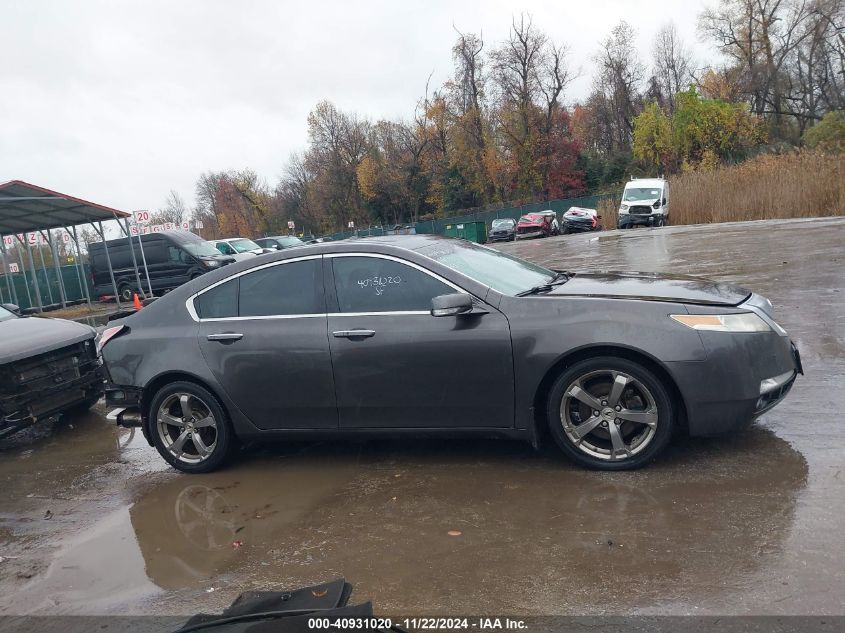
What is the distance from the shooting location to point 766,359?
13.2 ft

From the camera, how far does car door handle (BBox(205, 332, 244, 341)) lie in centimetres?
483

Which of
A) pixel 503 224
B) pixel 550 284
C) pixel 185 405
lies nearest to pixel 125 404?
pixel 185 405

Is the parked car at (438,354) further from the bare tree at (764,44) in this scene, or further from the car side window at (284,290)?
the bare tree at (764,44)

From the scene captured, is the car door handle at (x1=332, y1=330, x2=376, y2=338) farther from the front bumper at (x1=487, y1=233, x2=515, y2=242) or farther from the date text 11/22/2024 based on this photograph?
the front bumper at (x1=487, y1=233, x2=515, y2=242)

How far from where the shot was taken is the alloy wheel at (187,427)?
16.5ft

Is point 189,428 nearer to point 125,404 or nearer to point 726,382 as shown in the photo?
point 125,404

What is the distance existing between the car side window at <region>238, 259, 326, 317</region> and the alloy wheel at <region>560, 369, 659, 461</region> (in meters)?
1.82

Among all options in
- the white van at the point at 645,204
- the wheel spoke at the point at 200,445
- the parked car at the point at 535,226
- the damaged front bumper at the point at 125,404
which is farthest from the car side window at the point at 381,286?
the parked car at the point at 535,226

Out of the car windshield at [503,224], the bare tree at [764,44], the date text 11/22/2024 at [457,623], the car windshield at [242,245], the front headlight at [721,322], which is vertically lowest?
the date text 11/22/2024 at [457,623]

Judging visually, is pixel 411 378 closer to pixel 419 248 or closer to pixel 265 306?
pixel 419 248

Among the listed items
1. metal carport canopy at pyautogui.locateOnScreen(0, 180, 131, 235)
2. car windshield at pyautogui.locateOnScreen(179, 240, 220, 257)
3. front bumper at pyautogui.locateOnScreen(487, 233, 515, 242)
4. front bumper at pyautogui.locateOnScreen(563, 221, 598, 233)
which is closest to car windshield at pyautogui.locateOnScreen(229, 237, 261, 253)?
car windshield at pyautogui.locateOnScreen(179, 240, 220, 257)

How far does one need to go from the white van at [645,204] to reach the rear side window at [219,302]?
27754mm

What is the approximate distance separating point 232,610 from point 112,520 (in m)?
2.17

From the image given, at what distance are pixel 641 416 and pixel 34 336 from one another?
576 centimetres
